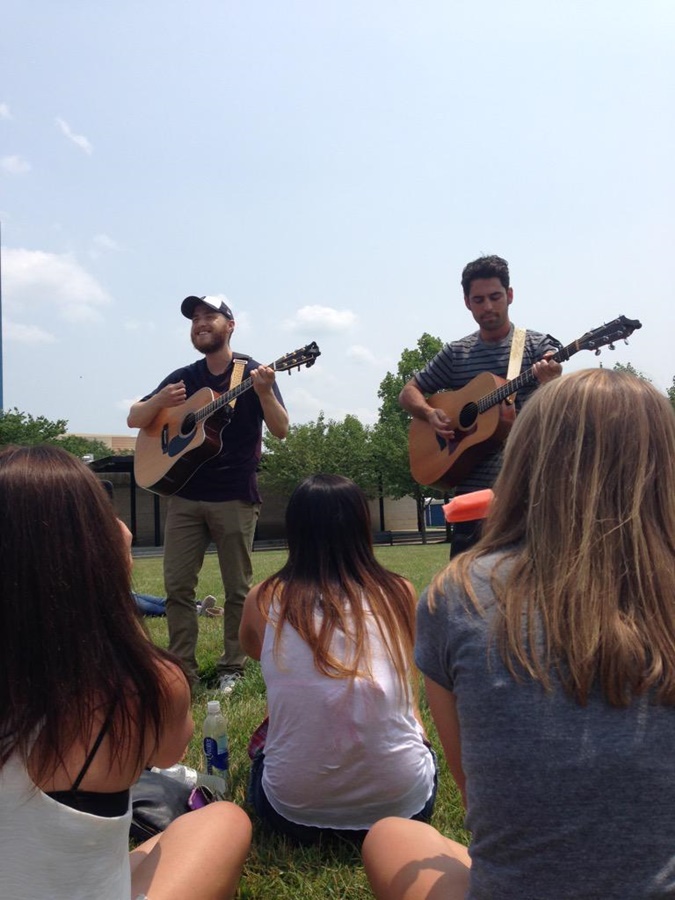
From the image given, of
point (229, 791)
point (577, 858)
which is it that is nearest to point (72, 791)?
point (577, 858)

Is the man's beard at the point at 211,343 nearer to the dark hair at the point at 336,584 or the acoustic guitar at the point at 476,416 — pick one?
the acoustic guitar at the point at 476,416

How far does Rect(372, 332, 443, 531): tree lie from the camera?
35.1 meters

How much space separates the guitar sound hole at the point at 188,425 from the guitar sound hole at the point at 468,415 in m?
1.65

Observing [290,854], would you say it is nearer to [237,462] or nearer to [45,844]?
[45,844]

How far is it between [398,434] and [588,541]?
3477 centimetres

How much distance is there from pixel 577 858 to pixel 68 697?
1.00m

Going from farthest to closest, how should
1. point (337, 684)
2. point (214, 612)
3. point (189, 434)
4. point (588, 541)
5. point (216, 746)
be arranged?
point (214, 612) < point (189, 434) < point (216, 746) < point (337, 684) < point (588, 541)

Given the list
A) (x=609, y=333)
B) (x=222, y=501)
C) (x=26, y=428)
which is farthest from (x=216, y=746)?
(x=26, y=428)

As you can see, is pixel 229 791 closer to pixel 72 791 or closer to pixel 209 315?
pixel 72 791

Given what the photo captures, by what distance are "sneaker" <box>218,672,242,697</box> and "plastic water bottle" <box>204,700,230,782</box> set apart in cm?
107

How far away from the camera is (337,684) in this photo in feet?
7.89

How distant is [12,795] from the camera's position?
4.92 ft

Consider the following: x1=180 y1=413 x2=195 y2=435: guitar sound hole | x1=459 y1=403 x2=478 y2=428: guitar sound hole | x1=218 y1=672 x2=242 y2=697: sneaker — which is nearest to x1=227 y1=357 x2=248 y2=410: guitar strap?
x1=180 y1=413 x2=195 y2=435: guitar sound hole

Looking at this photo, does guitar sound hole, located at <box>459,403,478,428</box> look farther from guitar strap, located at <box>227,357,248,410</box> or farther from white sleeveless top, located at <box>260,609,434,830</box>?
white sleeveless top, located at <box>260,609,434,830</box>
